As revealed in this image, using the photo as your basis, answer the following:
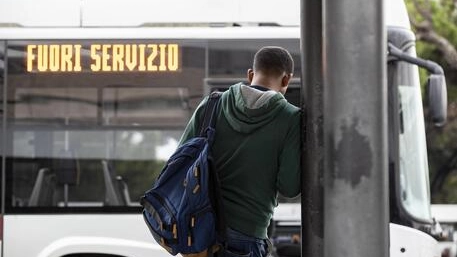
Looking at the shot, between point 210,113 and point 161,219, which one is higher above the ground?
point 210,113

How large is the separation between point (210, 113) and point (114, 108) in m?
3.49

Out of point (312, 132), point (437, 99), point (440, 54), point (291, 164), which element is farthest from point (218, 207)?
point (440, 54)

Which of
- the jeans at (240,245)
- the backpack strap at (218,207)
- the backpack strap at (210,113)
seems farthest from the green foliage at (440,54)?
the backpack strap at (218,207)

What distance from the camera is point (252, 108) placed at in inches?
138

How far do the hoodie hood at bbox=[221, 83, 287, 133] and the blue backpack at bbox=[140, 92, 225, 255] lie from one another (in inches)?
4.6

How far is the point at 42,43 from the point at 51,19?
0.73 ft

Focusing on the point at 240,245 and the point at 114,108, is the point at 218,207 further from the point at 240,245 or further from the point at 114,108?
the point at 114,108

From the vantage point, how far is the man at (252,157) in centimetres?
350

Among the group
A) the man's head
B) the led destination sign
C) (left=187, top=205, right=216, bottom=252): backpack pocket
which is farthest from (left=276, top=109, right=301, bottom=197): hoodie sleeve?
the led destination sign

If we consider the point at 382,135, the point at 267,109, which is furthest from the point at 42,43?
the point at 382,135

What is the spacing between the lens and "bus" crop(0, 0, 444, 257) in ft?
22.5

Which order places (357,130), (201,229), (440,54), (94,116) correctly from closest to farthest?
1. (357,130)
2. (201,229)
3. (94,116)
4. (440,54)

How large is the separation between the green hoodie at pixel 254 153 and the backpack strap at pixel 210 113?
6 cm

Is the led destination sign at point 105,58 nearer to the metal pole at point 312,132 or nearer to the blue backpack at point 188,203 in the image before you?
the blue backpack at point 188,203
